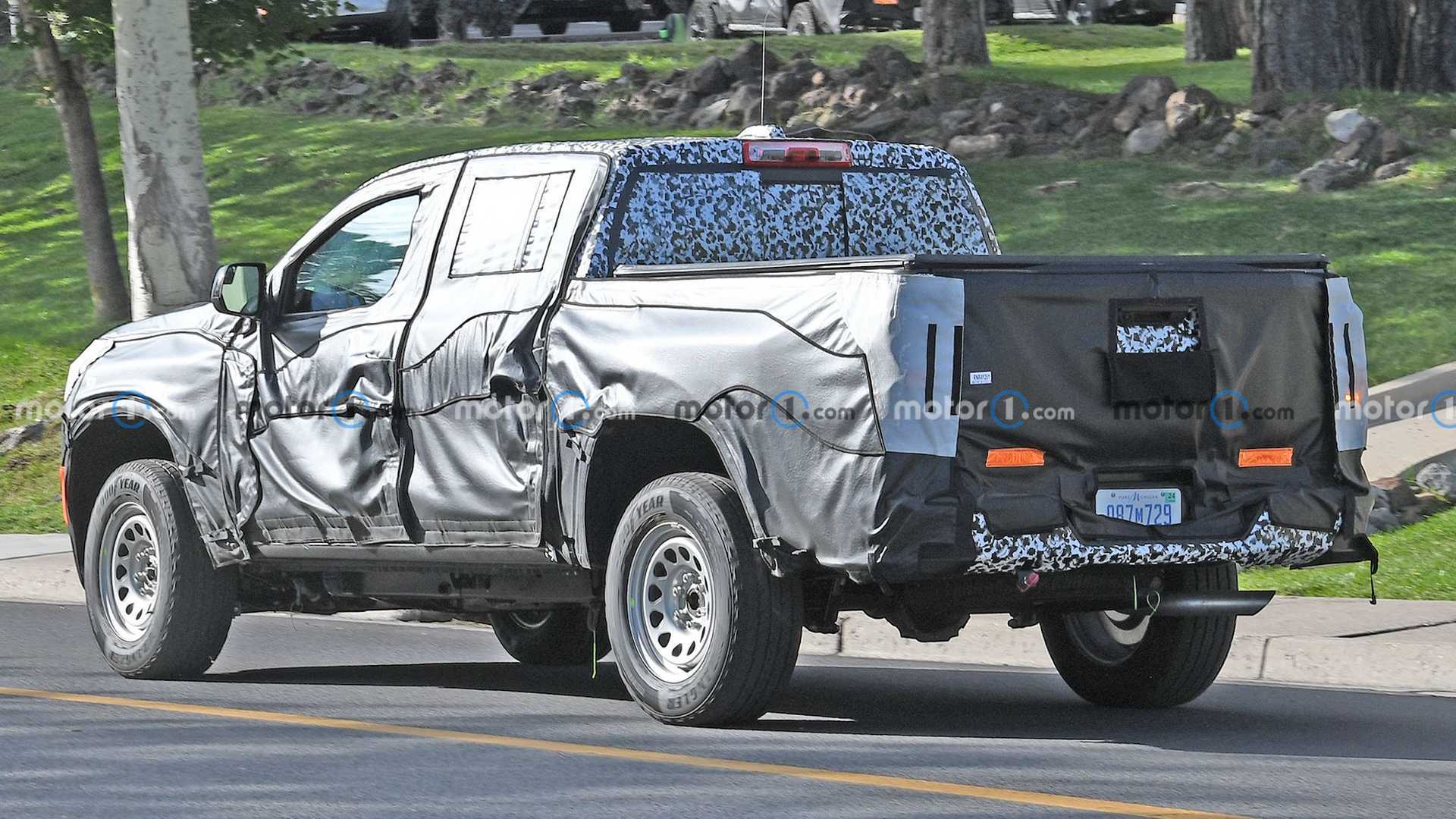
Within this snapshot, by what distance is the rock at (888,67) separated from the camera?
24.6 meters

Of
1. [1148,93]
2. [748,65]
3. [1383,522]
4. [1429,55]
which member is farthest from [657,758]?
[748,65]

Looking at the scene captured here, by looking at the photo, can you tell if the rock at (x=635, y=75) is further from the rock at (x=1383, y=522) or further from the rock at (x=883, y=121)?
the rock at (x=1383, y=522)

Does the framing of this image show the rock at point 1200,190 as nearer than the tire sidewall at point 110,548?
No

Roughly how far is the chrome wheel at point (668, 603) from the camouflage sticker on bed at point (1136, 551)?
3.44 ft

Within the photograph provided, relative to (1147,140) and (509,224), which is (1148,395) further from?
(1147,140)

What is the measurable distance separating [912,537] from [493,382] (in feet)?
6.39

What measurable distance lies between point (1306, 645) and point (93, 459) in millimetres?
5565

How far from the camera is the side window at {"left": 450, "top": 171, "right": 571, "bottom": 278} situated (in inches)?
311

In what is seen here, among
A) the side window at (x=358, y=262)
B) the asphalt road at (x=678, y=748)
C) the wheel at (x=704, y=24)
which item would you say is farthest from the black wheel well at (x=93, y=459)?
the wheel at (x=704, y=24)

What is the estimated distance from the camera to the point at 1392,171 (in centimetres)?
1939

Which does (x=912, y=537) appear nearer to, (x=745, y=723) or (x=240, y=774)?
(x=745, y=723)

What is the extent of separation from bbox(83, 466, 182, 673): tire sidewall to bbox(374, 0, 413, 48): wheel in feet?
86.3

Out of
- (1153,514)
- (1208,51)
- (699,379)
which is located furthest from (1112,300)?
(1208,51)

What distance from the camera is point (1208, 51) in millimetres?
30203
